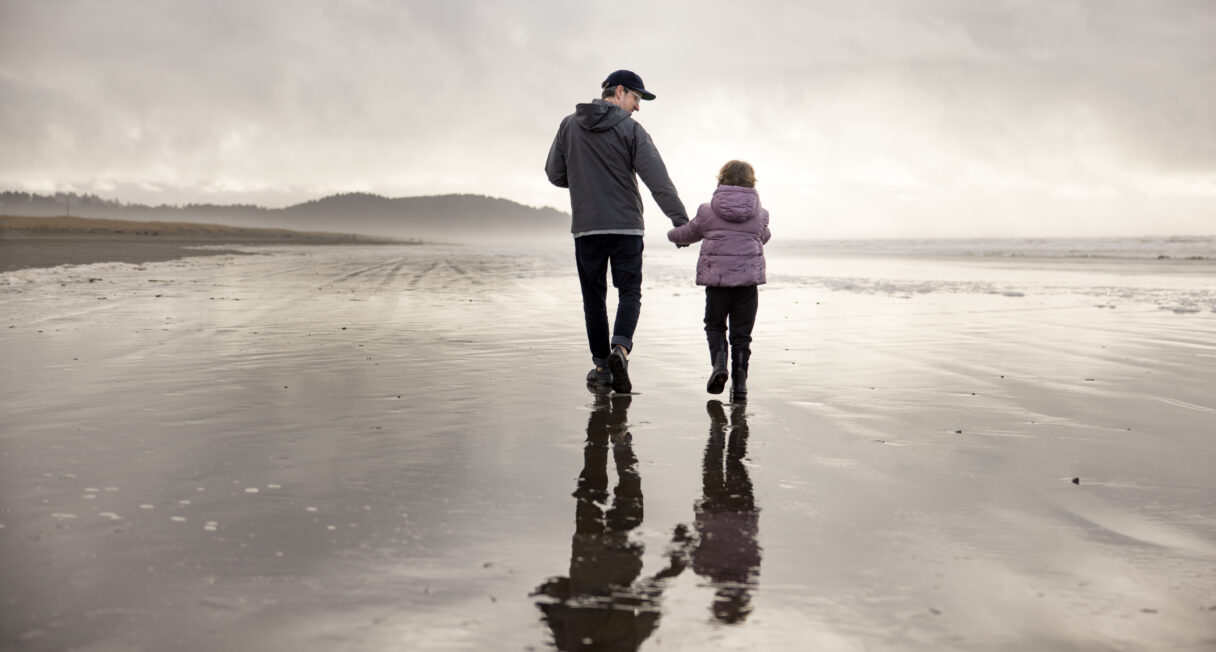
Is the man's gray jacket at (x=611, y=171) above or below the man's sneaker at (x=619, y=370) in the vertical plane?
above

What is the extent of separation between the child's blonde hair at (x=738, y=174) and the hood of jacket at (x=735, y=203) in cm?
7

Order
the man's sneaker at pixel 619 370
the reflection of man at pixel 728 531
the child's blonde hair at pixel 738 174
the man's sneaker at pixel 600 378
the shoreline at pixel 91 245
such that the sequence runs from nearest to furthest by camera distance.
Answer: the reflection of man at pixel 728 531 → the man's sneaker at pixel 619 370 → the man's sneaker at pixel 600 378 → the child's blonde hair at pixel 738 174 → the shoreline at pixel 91 245

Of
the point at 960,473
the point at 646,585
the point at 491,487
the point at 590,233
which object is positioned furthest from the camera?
the point at 590,233

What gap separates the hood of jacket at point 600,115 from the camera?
21.3 ft

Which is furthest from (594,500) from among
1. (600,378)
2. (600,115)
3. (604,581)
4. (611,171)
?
(600,115)

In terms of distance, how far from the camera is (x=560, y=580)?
2.59m

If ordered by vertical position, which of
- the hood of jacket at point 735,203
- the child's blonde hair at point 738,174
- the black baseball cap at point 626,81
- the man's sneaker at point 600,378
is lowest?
the man's sneaker at point 600,378

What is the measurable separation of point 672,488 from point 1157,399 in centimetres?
398

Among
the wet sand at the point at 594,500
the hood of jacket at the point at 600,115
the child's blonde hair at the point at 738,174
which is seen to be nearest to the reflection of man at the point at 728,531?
the wet sand at the point at 594,500

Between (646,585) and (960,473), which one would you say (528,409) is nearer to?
(960,473)

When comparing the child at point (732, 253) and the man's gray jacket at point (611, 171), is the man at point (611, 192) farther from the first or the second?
the child at point (732, 253)

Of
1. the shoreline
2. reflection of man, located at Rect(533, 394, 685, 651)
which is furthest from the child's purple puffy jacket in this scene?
the shoreline

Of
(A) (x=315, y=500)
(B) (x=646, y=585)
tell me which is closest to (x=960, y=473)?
(B) (x=646, y=585)

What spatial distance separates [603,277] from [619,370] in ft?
3.24
